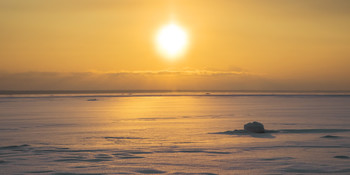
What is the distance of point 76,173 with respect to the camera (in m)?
10.5

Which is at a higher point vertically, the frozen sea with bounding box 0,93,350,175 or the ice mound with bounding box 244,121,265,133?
the ice mound with bounding box 244,121,265,133

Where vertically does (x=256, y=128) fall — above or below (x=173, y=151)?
above

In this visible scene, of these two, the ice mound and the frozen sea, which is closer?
the frozen sea

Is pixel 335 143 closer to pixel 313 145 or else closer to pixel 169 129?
pixel 313 145

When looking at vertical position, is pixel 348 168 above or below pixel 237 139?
below

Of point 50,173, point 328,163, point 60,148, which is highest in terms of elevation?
point 60,148

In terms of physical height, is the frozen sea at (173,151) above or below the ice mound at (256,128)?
below

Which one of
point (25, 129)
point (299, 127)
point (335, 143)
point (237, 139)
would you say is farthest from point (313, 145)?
point (25, 129)

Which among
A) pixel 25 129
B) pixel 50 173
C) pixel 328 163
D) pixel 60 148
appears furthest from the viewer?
pixel 25 129

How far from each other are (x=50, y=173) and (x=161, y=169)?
2.94 meters

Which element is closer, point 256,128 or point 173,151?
point 173,151

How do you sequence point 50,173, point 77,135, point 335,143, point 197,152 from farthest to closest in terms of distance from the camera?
point 77,135, point 335,143, point 197,152, point 50,173

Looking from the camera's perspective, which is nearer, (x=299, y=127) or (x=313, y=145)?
(x=313, y=145)

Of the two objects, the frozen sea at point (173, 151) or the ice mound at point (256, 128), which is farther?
the ice mound at point (256, 128)
